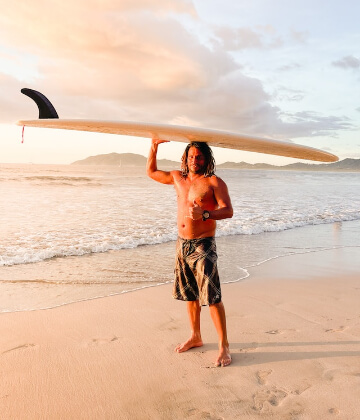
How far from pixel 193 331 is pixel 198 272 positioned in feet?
2.05

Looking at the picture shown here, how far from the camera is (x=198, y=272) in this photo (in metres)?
3.19

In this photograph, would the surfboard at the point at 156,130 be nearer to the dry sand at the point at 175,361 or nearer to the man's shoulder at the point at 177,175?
the man's shoulder at the point at 177,175

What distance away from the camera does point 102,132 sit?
3752 millimetres

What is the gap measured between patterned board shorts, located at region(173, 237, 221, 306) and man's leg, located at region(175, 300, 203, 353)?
12 cm

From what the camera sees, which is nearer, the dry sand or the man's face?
the dry sand

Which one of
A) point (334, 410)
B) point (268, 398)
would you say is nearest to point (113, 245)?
point (268, 398)

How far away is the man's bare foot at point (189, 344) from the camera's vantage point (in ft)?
11.1

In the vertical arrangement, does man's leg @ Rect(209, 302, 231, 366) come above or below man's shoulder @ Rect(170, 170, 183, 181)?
below

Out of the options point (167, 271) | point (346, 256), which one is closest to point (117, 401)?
point (167, 271)

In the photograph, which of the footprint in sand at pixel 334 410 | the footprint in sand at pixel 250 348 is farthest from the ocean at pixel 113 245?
the footprint in sand at pixel 334 410

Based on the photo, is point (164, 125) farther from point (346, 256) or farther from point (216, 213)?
point (346, 256)

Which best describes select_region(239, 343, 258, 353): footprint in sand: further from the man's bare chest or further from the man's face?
the man's face

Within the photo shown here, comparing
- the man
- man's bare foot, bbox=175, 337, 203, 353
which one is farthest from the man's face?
man's bare foot, bbox=175, 337, 203, 353

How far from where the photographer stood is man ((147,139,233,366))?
3.13m
